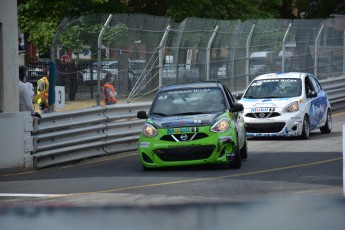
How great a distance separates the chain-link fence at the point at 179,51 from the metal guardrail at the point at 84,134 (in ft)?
2.77

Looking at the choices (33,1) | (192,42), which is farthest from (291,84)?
(33,1)

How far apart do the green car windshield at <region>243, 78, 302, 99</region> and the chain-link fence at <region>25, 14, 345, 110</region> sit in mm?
2360

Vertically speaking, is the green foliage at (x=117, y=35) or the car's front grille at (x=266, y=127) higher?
the green foliage at (x=117, y=35)

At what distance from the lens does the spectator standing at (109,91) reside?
736 inches

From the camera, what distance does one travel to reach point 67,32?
1762 centimetres

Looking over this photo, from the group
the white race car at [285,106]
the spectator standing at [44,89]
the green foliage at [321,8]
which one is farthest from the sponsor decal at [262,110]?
the green foliage at [321,8]

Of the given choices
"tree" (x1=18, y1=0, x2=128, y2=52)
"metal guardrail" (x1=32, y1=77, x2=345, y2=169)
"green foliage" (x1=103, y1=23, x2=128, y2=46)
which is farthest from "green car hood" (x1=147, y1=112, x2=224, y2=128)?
"tree" (x1=18, y1=0, x2=128, y2=52)

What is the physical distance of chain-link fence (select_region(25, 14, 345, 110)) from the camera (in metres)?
18.1

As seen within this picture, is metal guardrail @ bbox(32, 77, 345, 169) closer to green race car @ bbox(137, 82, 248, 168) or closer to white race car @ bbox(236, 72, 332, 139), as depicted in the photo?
green race car @ bbox(137, 82, 248, 168)

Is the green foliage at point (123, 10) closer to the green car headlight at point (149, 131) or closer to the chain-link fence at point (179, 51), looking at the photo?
the chain-link fence at point (179, 51)

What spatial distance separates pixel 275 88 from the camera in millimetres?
20109

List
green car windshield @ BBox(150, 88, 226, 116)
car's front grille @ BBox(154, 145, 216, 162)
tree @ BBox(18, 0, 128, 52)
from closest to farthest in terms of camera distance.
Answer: car's front grille @ BBox(154, 145, 216, 162), green car windshield @ BBox(150, 88, 226, 116), tree @ BBox(18, 0, 128, 52)

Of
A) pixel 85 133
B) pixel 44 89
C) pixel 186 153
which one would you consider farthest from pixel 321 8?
pixel 186 153

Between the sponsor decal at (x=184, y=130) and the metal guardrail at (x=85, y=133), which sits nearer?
the sponsor decal at (x=184, y=130)
